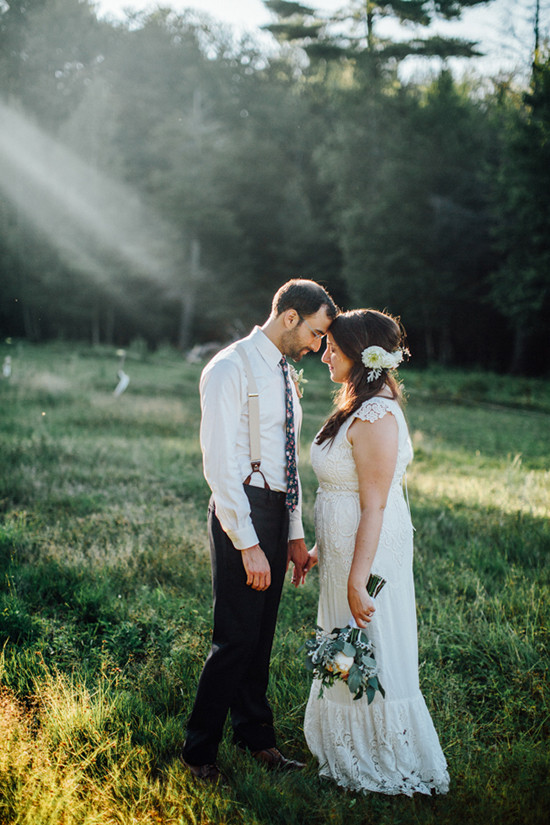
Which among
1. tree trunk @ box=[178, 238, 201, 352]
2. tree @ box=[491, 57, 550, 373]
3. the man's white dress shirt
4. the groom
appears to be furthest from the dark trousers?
tree trunk @ box=[178, 238, 201, 352]

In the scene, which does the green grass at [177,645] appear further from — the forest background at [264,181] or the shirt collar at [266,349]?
the forest background at [264,181]

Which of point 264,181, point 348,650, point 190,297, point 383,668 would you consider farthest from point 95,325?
point 348,650

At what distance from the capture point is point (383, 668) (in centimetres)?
278

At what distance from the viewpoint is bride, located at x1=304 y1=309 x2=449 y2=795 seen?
2.67 meters

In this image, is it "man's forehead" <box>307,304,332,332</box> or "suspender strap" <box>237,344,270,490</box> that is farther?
"man's forehead" <box>307,304,332,332</box>

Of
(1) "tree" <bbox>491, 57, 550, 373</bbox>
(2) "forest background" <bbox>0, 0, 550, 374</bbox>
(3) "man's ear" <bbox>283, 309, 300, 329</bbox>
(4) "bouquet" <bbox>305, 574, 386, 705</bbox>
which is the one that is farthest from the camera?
(2) "forest background" <bbox>0, 0, 550, 374</bbox>

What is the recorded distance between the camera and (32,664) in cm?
355

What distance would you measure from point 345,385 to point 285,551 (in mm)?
845

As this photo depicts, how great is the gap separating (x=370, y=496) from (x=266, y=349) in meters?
0.82

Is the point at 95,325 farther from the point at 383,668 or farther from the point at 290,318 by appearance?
the point at 383,668

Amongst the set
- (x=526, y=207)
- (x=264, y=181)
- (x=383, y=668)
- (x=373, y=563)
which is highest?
(x=264, y=181)

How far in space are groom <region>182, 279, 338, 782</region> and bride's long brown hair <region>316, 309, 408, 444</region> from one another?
3.6 inches

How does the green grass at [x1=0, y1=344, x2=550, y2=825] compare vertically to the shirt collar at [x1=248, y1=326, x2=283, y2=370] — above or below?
below

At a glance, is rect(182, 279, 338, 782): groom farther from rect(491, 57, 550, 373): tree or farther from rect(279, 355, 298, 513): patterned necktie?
rect(491, 57, 550, 373): tree
